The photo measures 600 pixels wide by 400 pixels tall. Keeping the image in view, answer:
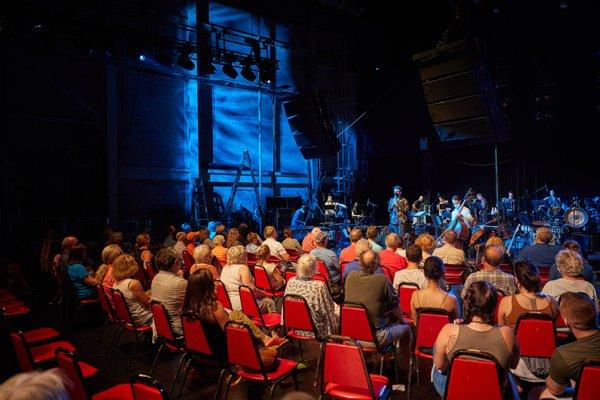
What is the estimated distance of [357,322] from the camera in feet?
12.8

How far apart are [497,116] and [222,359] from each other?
25.3 feet

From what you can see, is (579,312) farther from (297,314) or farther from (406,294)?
(297,314)

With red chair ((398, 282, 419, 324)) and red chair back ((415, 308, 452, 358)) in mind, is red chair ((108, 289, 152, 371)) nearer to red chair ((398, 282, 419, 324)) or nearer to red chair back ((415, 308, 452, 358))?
red chair ((398, 282, 419, 324))

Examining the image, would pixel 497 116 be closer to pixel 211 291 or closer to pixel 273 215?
pixel 211 291

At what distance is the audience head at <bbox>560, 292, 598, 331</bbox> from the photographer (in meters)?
2.60

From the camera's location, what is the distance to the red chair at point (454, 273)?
5762mm

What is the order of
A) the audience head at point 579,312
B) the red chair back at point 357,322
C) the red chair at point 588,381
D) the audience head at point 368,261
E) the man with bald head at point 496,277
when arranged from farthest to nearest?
the man with bald head at point 496,277 < the audience head at point 368,261 < the red chair back at point 357,322 < the audience head at point 579,312 < the red chair at point 588,381

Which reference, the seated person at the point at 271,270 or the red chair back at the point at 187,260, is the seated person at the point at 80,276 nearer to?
the red chair back at the point at 187,260

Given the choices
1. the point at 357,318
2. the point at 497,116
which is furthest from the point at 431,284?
the point at 497,116

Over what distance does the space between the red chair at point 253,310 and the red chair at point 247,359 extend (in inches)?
42.6

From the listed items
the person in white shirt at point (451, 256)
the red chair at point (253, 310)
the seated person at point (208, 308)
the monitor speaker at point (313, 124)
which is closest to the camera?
the seated person at point (208, 308)

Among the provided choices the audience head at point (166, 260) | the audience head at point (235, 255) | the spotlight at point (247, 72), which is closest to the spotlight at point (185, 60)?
the spotlight at point (247, 72)

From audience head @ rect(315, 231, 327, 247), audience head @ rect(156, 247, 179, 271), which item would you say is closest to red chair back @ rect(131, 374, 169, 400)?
audience head @ rect(156, 247, 179, 271)

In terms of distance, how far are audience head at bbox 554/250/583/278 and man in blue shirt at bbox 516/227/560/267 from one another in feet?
5.99
